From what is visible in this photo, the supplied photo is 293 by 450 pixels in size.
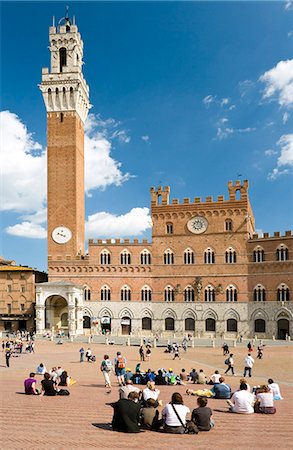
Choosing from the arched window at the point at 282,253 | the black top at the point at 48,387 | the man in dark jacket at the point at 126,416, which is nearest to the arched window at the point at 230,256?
the arched window at the point at 282,253

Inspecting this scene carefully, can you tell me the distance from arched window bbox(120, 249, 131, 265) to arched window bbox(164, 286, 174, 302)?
18.3ft

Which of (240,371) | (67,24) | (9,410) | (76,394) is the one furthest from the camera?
(67,24)

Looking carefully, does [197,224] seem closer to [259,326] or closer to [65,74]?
[259,326]

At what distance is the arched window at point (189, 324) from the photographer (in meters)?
55.0

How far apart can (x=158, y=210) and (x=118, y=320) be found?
13.9 m

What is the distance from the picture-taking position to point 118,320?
56250mm

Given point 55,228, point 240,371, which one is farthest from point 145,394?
point 55,228

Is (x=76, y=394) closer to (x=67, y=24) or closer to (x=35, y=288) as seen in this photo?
(x=35, y=288)

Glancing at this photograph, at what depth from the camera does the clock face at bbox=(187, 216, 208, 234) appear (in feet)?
184

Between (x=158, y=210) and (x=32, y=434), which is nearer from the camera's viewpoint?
(x=32, y=434)

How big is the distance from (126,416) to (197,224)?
46.0 metres

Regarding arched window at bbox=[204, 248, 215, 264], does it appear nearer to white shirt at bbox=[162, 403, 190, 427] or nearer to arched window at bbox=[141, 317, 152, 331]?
arched window at bbox=[141, 317, 152, 331]

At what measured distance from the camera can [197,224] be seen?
56375mm

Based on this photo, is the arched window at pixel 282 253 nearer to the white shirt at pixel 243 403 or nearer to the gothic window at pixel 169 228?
the gothic window at pixel 169 228
